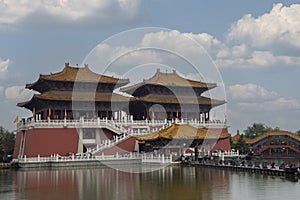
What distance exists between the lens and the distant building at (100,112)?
4878cm

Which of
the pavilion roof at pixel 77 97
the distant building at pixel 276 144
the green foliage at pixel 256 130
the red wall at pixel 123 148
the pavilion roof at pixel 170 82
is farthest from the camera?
the green foliage at pixel 256 130

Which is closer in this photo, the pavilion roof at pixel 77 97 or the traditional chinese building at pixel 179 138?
the traditional chinese building at pixel 179 138

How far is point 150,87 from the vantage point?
5828 cm

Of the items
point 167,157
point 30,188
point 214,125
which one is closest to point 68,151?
point 167,157

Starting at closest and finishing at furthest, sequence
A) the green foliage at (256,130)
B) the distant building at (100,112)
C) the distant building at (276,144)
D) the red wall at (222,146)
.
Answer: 1. the distant building at (100,112)
2. the red wall at (222,146)
3. the distant building at (276,144)
4. the green foliage at (256,130)

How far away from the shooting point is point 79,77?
54.2 meters

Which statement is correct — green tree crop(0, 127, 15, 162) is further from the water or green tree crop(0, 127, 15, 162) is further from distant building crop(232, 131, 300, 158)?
distant building crop(232, 131, 300, 158)

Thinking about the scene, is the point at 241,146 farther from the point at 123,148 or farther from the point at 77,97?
A: the point at 77,97

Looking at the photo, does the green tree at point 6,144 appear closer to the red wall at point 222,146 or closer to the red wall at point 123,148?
the red wall at point 123,148

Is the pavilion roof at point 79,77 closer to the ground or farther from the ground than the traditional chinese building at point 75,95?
farther from the ground

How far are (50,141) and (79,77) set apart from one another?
9302 millimetres

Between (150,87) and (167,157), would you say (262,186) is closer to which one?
(167,157)

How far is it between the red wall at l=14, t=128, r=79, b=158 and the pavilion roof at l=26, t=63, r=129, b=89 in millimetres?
6684

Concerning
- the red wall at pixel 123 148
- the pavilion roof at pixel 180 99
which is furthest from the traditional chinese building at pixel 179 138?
the pavilion roof at pixel 180 99
